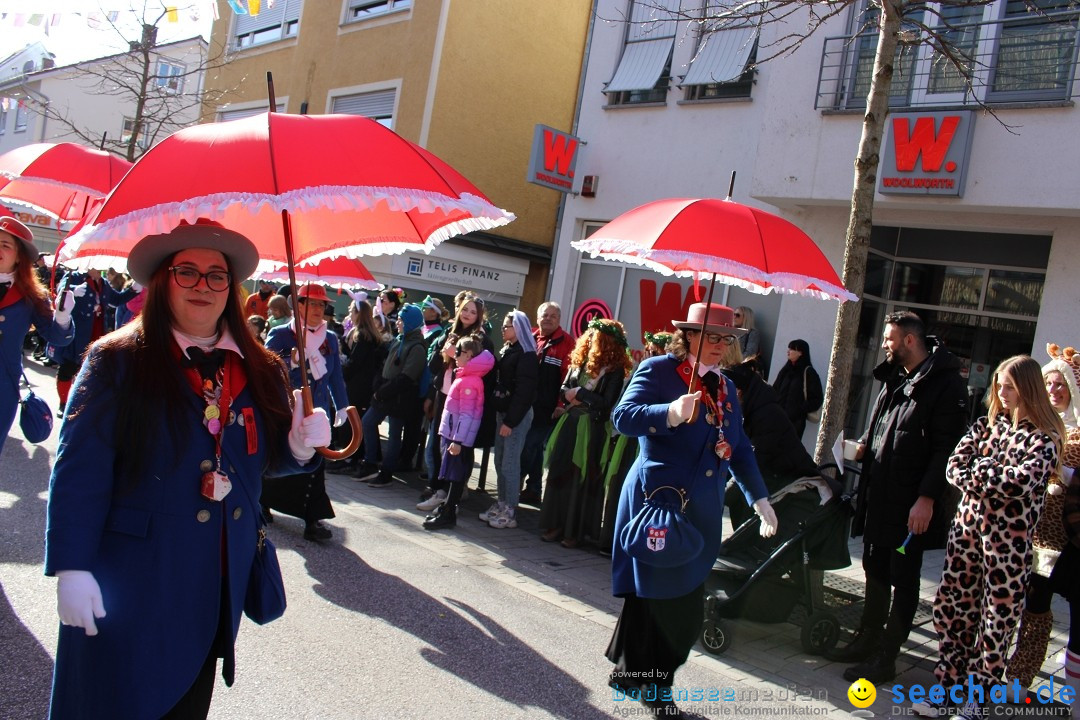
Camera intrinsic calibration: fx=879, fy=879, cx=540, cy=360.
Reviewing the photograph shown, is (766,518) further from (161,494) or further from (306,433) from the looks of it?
(161,494)

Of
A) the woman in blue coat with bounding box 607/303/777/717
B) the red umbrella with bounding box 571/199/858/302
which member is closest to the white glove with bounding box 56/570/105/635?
the woman in blue coat with bounding box 607/303/777/717

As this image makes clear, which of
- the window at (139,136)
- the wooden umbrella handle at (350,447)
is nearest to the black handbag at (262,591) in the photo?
the wooden umbrella handle at (350,447)

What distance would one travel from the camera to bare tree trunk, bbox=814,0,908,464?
643cm

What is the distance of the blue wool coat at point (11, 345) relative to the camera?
4.86 meters

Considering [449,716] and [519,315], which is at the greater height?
[519,315]

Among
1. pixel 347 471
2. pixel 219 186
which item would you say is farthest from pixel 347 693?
pixel 347 471

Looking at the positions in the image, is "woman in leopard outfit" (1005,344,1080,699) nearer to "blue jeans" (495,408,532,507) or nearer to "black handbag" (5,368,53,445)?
"blue jeans" (495,408,532,507)

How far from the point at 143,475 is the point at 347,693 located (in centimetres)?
211

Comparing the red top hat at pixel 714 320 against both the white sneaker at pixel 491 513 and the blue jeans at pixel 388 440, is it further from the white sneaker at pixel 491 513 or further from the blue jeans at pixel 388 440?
the blue jeans at pixel 388 440

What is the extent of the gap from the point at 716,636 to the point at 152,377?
380cm

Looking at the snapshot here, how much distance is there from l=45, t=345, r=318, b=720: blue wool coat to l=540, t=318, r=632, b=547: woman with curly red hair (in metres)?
5.00

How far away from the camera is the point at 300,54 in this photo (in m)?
19.0

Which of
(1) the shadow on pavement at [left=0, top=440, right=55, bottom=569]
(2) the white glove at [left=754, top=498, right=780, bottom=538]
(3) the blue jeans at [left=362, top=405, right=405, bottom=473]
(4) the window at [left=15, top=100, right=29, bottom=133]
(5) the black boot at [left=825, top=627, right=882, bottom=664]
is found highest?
(4) the window at [left=15, top=100, right=29, bottom=133]

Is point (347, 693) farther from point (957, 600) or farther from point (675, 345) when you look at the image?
point (957, 600)
